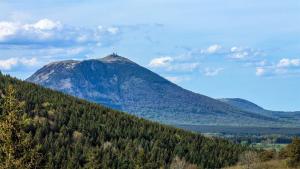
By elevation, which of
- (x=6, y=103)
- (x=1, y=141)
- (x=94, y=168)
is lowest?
(x=94, y=168)

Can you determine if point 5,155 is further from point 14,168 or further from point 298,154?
point 298,154

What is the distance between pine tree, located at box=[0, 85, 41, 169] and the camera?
140 feet

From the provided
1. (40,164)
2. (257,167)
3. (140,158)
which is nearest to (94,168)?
(140,158)

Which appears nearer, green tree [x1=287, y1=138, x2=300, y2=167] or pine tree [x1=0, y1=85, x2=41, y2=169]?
pine tree [x1=0, y1=85, x2=41, y2=169]

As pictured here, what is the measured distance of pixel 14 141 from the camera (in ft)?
143

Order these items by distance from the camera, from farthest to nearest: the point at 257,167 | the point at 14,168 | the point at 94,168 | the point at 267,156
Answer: the point at 267,156, the point at 257,167, the point at 94,168, the point at 14,168

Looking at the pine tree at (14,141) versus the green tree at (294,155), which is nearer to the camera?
the pine tree at (14,141)

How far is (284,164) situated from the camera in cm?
15175

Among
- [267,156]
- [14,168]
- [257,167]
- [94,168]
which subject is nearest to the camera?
[14,168]

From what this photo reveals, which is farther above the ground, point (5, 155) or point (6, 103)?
point (6, 103)

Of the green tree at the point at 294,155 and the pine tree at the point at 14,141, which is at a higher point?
the pine tree at the point at 14,141

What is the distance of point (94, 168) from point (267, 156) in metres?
64.2

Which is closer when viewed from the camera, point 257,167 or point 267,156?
point 257,167

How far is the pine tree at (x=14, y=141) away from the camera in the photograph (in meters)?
42.7
